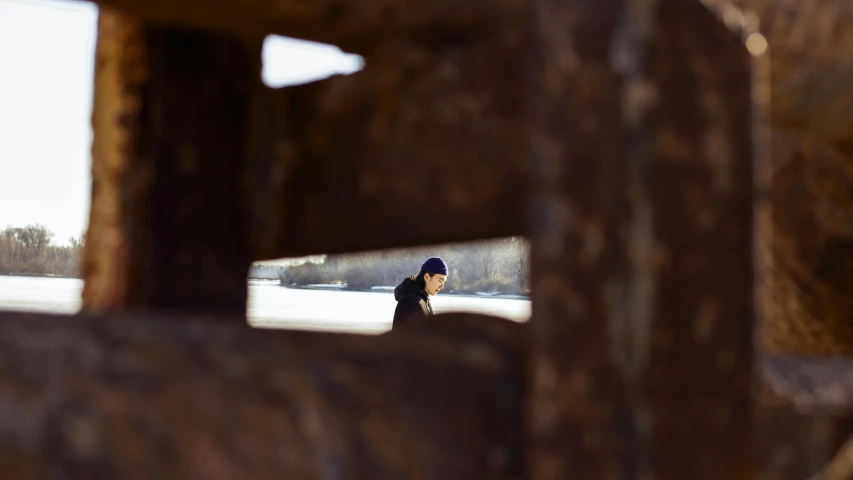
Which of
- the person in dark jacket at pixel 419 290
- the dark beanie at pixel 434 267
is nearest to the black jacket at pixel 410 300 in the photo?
the person in dark jacket at pixel 419 290

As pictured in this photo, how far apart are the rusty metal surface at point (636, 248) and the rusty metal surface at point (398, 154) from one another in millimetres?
189

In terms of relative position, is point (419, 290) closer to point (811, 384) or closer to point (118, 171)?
point (118, 171)

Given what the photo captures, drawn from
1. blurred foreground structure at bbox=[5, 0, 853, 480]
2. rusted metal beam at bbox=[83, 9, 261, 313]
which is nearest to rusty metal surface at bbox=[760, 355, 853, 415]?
blurred foreground structure at bbox=[5, 0, 853, 480]

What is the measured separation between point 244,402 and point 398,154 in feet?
1.58

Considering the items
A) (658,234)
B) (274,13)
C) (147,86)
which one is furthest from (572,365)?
(147,86)

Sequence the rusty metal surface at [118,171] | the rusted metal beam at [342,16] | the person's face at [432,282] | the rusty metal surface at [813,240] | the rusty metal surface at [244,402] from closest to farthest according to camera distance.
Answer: the rusty metal surface at [244,402] < the rusted metal beam at [342,16] < the rusty metal surface at [118,171] < the rusty metal surface at [813,240] < the person's face at [432,282]

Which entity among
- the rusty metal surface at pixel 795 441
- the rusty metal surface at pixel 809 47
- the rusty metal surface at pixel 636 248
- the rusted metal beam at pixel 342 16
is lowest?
the rusty metal surface at pixel 795 441

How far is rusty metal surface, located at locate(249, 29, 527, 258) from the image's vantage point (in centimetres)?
109

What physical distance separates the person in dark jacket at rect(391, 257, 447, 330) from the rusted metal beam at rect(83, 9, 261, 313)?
4.57 meters

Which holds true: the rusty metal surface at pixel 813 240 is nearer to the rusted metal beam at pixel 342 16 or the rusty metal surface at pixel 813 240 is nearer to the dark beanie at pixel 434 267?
the rusted metal beam at pixel 342 16

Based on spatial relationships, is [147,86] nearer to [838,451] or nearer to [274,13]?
[274,13]

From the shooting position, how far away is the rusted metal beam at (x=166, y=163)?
53.7 inches

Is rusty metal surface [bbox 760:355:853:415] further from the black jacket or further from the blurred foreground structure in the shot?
the black jacket

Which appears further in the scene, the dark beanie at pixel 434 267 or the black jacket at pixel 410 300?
the dark beanie at pixel 434 267
